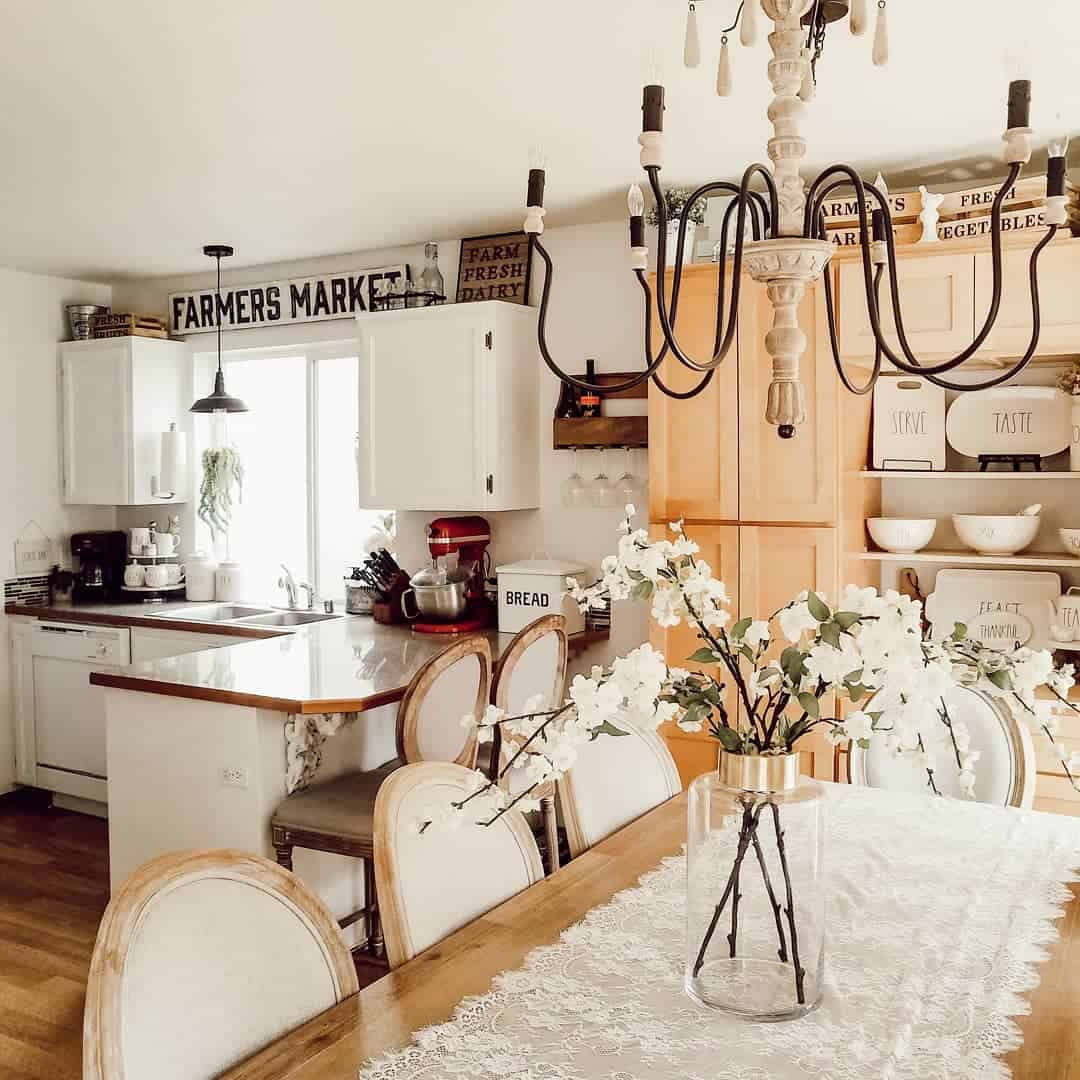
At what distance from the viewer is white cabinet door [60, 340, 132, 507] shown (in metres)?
5.14

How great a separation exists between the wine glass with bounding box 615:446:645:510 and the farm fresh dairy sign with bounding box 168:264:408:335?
1291 mm

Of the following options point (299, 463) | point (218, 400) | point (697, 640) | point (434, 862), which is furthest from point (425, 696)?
point (299, 463)

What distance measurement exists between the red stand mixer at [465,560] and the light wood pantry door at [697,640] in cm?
86

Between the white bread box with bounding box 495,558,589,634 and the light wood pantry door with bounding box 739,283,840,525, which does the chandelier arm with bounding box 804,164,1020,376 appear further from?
the white bread box with bounding box 495,558,589,634

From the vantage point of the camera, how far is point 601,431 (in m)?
4.10

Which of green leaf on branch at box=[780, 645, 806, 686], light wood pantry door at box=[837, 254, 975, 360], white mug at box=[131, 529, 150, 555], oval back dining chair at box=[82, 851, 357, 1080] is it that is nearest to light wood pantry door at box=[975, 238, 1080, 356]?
light wood pantry door at box=[837, 254, 975, 360]

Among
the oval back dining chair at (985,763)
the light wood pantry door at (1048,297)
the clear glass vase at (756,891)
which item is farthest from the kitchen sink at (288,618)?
the clear glass vase at (756,891)

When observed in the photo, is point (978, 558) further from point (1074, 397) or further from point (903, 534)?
point (1074, 397)

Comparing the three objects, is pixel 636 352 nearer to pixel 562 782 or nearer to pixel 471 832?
pixel 562 782

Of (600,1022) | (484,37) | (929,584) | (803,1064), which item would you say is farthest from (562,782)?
(929,584)

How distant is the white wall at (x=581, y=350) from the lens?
416 cm

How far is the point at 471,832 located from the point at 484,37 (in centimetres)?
172

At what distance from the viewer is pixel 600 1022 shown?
1370 millimetres

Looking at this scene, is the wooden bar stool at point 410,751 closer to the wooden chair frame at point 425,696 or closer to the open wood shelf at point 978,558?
the wooden chair frame at point 425,696
